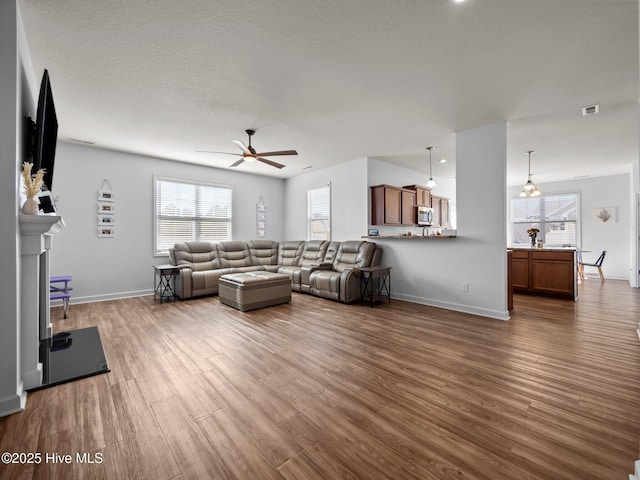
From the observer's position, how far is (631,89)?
3.11 metres

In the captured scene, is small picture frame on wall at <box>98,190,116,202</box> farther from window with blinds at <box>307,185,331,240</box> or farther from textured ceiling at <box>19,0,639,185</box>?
window with blinds at <box>307,185,331,240</box>

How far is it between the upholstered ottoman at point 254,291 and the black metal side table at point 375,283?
1358 mm

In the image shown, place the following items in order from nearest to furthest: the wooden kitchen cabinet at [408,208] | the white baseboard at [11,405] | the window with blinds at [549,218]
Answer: the white baseboard at [11,405]
the wooden kitchen cabinet at [408,208]
the window with blinds at [549,218]

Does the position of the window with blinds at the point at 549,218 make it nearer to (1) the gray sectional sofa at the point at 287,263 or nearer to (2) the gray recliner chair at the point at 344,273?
(1) the gray sectional sofa at the point at 287,263

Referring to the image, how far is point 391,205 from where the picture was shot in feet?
20.0

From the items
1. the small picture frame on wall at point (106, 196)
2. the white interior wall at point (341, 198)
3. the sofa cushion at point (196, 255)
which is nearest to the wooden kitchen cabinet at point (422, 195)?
the white interior wall at point (341, 198)

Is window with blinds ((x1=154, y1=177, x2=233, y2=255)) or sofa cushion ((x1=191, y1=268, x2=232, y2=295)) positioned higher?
window with blinds ((x1=154, y1=177, x2=233, y2=255))

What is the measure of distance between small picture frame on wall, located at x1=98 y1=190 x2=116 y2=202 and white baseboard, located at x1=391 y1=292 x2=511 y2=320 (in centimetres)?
569

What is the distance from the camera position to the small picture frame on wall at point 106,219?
518cm

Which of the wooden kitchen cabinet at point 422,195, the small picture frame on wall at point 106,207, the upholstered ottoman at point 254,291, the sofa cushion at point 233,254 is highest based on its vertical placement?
the wooden kitchen cabinet at point 422,195

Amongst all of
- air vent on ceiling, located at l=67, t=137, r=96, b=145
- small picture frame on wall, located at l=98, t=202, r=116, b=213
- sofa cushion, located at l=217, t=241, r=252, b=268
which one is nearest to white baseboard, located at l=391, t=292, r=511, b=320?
sofa cushion, located at l=217, t=241, r=252, b=268

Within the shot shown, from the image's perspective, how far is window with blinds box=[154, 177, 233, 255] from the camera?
5918 mm

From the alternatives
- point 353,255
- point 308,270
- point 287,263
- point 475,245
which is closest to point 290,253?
point 287,263

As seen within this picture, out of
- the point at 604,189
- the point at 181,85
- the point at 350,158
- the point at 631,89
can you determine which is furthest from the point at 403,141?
the point at 604,189
